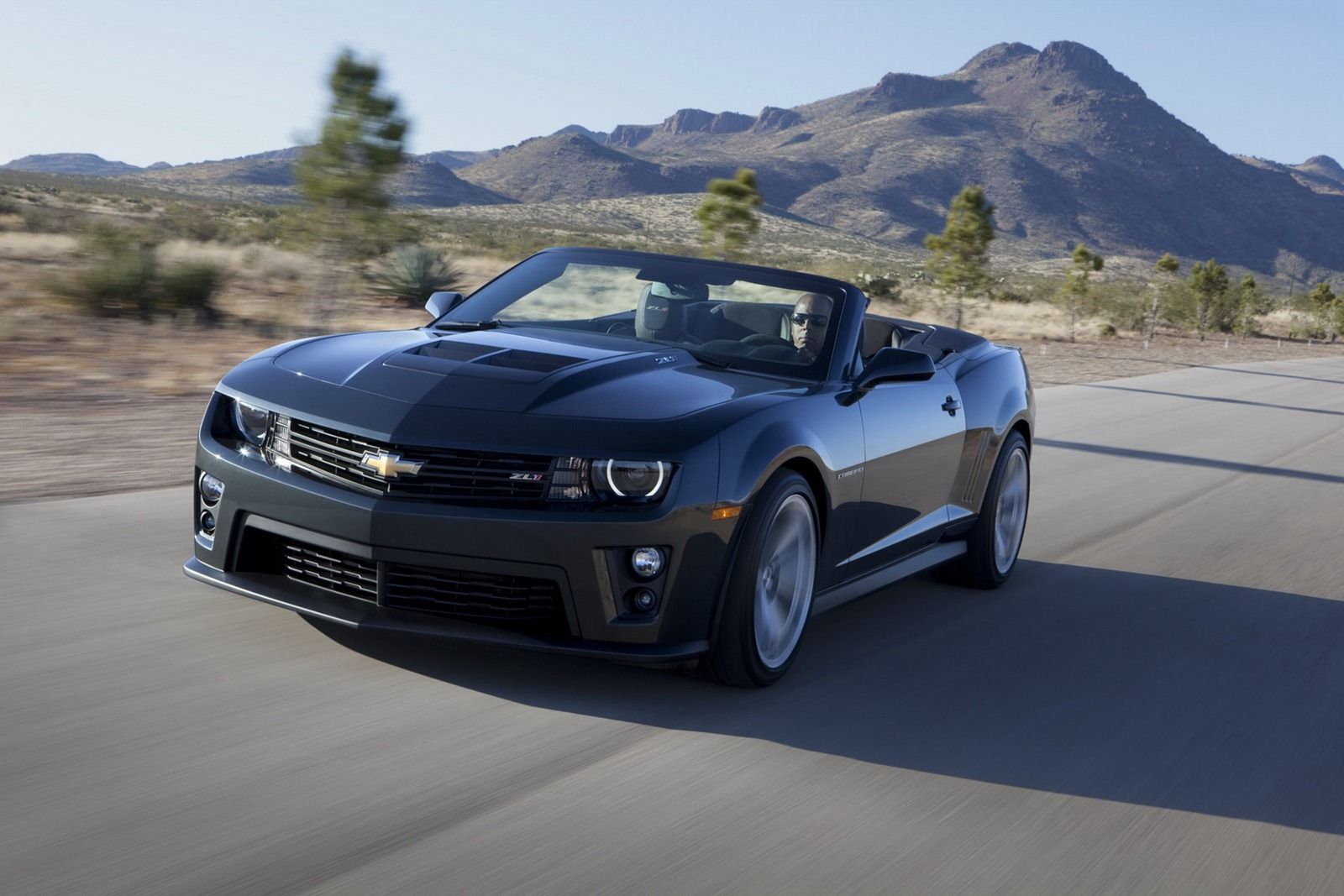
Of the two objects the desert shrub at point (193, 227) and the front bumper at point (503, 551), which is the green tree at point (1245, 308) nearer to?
the desert shrub at point (193, 227)

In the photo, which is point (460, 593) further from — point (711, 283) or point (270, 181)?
point (270, 181)

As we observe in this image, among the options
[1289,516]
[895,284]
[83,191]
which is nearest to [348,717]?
[1289,516]

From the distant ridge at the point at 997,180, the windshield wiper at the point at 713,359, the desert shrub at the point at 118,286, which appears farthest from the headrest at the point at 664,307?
the distant ridge at the point at 997,180

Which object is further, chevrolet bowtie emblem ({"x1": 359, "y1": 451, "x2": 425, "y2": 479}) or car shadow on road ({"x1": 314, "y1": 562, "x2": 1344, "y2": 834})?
car shadow on road ({"x1": 314, "y1": 562, "x2": 1344, "y2": 834})

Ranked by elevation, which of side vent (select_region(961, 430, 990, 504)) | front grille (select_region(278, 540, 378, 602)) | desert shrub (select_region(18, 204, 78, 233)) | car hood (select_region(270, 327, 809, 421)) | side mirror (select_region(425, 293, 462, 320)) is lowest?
desert shrub (select_region(18, 204, 78, 233))

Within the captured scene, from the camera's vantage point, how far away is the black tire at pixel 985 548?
6.34 metres

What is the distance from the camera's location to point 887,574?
5.50m

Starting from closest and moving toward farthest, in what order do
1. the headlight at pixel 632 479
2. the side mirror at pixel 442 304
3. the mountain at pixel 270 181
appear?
the headlight at pixel 632 479
the side mirror at pixel 442 304
the mountain at pixel 270 181

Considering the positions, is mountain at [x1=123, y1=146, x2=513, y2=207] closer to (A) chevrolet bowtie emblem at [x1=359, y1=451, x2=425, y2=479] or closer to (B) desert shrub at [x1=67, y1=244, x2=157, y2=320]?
(B) desert shrub at [x1=67, y1=244, x2=157, y2=320]

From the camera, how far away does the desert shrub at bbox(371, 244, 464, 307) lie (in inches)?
925

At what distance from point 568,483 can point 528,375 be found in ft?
1.67

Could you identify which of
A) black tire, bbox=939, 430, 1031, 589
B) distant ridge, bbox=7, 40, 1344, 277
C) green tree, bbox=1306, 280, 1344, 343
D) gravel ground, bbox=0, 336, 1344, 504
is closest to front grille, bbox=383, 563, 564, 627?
black tire, bbox=939, 430, 1031, 589

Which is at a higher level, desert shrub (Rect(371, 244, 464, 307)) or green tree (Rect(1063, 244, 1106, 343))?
green tree (Rect(1063, 244, 1106, 343))

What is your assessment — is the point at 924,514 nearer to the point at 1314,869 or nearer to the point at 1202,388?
the point at 1314,869
